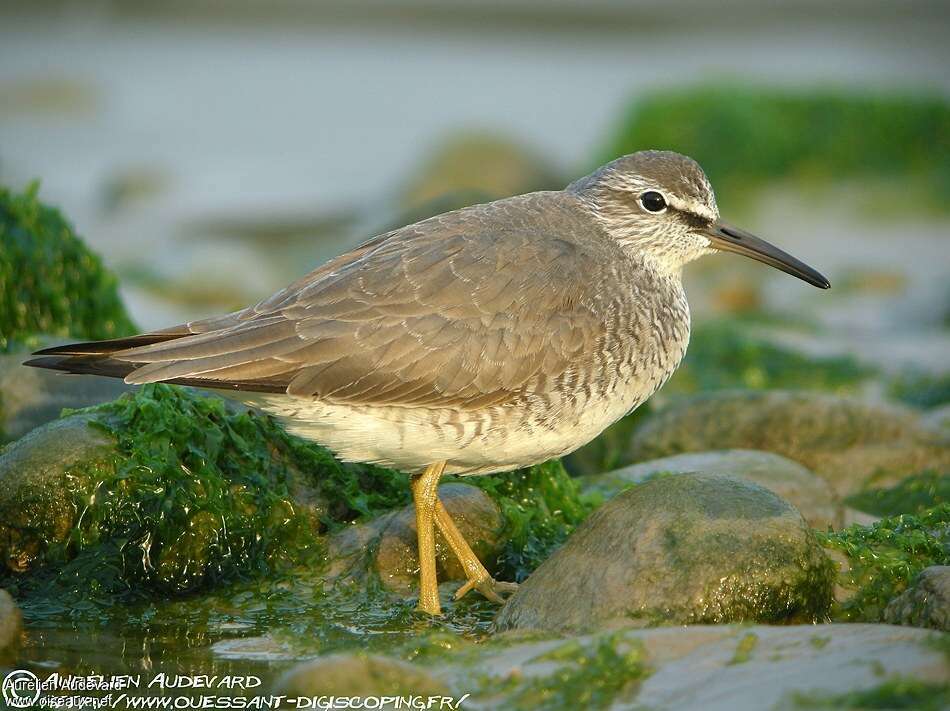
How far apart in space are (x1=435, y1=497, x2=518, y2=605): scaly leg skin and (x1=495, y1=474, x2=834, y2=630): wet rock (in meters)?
0.51

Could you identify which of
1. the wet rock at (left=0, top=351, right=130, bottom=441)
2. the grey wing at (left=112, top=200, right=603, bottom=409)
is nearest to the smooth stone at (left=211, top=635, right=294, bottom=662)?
the grey wing at (left=112, top=200, right=603, bottom=409)

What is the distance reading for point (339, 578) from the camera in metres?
7.43

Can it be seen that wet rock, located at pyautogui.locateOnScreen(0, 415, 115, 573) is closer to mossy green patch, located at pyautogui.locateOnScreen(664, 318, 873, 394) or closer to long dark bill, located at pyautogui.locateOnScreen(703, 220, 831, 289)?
long dark bill, located at pyautogui.locateOnScreen(703, 220, 831, 289)

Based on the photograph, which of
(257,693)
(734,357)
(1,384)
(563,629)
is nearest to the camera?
(257,693)

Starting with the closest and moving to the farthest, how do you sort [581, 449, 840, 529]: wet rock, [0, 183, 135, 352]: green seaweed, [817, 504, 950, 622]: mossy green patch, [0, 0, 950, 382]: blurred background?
[817, 504, 950, 622]: mossy green patch < [581, 449, 840, 529]: wet rock < [0, 183, 135, 352]: green seaweed < [0, 0, 950, 382]: blurred background

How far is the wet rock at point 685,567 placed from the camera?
20.7 ft

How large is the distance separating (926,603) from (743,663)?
135 centimetres

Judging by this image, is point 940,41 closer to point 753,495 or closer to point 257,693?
point 753,495

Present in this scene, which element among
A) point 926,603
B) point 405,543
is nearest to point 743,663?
point 926,603

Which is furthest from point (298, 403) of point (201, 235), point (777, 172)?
point (777, 172)

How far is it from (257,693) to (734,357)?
7796 mm

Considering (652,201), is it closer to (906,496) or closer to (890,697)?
(906,496)

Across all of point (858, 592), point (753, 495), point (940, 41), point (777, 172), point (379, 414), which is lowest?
point (858, 592)

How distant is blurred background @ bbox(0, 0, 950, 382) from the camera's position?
15.4m
